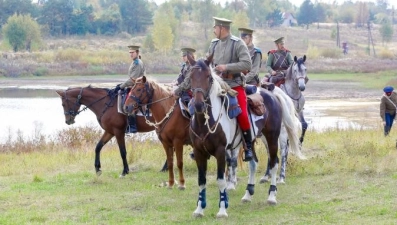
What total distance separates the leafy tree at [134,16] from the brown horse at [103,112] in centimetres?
8524

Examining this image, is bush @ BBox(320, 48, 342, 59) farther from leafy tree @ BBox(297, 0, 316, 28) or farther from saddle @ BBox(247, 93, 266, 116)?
saddle @ BBox(247, 93, 266, 116)

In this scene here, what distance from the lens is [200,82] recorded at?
834 cm

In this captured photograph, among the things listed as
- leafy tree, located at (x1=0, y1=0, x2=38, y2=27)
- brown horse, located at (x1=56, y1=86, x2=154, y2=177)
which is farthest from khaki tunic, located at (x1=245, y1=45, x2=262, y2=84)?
leafy tree, located at (x1=0, y1=0, x2=38, y2=27)

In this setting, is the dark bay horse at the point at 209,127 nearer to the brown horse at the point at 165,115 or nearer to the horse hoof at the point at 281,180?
the brown horse at the point at 165,115

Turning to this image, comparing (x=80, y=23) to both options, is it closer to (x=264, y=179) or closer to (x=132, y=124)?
(x=132, y=124)

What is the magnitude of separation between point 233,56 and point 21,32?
219 ft

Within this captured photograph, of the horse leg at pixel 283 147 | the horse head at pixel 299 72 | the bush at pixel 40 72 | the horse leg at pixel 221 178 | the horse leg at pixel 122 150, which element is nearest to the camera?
the horse leg at pixel 221 178

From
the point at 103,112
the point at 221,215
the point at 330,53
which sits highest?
the point at 103,112

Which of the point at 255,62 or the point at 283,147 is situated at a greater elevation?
the point at 255,62

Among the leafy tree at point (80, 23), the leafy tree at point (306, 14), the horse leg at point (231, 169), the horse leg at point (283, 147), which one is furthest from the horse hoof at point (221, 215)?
the leafy tree at point (306, 14)

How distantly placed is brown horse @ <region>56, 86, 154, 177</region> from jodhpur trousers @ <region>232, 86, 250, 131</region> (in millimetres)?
4276

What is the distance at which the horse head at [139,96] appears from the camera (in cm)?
1169

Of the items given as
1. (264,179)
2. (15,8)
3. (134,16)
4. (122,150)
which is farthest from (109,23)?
(264,179)

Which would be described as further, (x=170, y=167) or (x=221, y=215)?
(x=170, y=167)
